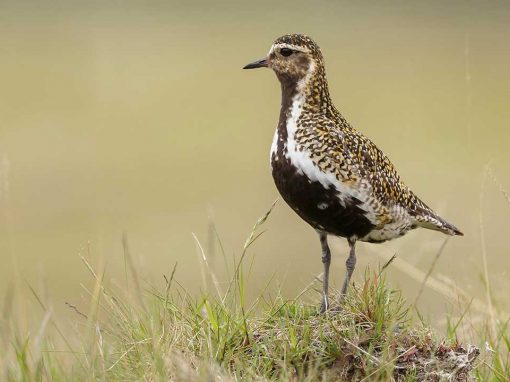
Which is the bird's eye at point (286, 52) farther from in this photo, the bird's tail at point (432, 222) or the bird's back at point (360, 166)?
the bird's tail at point (432, 222)

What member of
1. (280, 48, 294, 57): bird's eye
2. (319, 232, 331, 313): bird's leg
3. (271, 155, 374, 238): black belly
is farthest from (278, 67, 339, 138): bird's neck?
(319, 232, 331, 313): bird's leg

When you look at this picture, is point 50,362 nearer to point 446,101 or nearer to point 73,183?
point 73,183

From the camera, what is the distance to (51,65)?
1350 inches

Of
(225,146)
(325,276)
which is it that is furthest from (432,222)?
(225,146)

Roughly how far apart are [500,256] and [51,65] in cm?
2081

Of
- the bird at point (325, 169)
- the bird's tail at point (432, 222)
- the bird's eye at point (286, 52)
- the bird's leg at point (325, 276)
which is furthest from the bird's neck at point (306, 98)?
the bird's tail at point (432, 222)

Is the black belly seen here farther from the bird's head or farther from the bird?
the bird's head

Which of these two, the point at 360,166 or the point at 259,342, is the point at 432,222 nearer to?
the point at 360,166

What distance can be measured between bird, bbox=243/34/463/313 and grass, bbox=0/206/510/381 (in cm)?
25

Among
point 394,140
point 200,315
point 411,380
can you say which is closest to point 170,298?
point 200,315

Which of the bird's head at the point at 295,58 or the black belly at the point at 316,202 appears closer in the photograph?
the black belly at the point at 316,202

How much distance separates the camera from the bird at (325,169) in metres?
6.61

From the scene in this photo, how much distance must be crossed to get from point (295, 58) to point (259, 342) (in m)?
1.79

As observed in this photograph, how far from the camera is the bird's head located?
6.98 m
